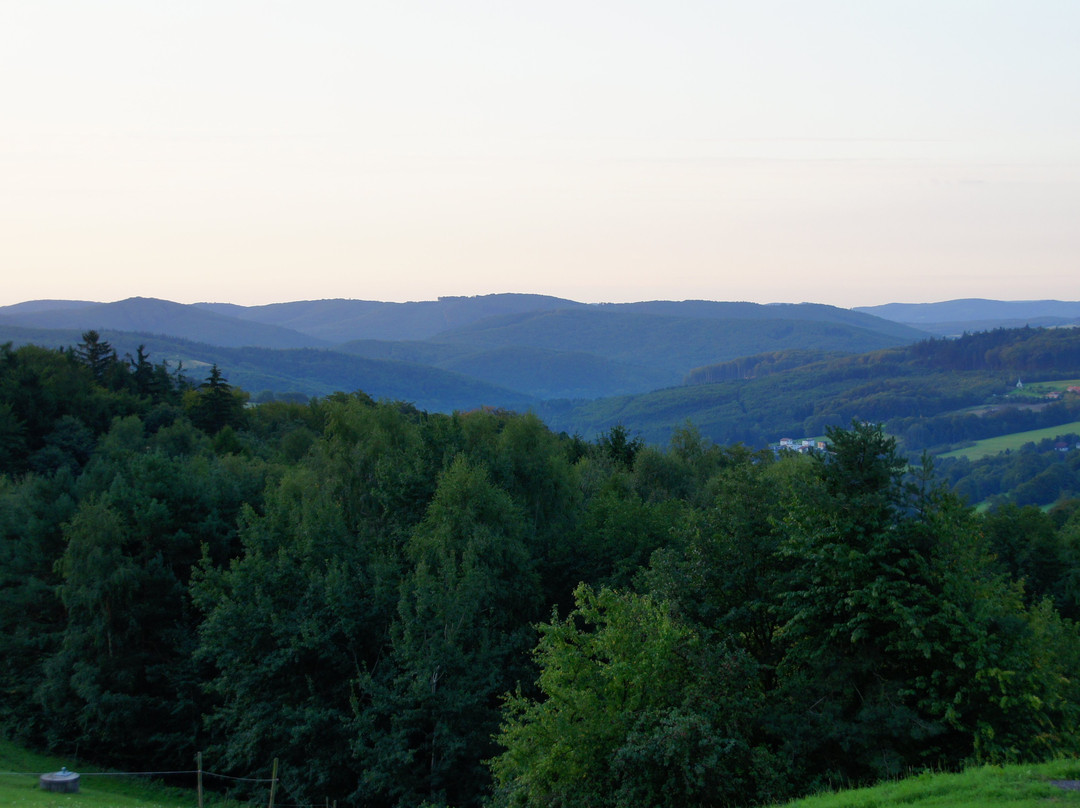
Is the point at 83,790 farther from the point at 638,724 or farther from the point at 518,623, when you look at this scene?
the point at 638,724

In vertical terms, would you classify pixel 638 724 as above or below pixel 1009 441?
above

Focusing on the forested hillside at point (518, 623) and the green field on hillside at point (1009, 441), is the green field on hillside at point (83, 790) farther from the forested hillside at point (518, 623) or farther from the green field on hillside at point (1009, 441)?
the green field on hillside at point (1009, 441)

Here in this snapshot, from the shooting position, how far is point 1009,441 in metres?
189

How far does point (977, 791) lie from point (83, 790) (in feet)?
90.8

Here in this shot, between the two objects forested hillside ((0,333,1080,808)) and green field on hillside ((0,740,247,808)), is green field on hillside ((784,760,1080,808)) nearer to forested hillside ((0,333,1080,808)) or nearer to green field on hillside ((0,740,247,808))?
forested hillside ((0,333,1080,808))

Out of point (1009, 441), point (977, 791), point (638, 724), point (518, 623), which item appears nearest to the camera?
point (977, 791)

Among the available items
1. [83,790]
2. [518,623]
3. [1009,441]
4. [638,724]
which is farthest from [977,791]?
[1009,441]

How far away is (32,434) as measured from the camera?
63.1 m

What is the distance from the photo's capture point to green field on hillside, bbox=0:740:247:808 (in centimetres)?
2312

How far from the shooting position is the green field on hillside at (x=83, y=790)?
2312cm

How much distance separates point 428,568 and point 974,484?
139186 millimetres

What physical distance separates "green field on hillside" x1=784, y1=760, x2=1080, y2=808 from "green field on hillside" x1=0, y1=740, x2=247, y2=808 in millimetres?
19707

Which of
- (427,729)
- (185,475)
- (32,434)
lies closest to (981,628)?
(427,729)

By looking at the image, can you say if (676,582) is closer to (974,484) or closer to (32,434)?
(32,434)
